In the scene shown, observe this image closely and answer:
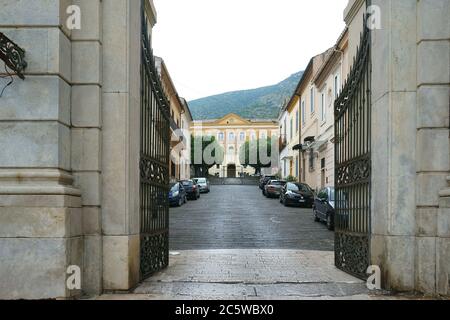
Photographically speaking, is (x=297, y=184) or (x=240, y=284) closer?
(x=240, y=284)

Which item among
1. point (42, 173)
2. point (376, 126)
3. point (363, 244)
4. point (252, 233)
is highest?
point (376, 126)

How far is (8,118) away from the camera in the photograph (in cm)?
529

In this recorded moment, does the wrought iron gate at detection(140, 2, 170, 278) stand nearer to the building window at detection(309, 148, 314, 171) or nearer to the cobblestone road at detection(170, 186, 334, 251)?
the cobblestone road at detection(170, 186, 334, 251)

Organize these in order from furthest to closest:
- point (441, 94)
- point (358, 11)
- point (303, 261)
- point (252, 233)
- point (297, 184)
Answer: point (297, 184) < point (252, 233) < point (303, 261) < point (358, 11) < point (441, 94)

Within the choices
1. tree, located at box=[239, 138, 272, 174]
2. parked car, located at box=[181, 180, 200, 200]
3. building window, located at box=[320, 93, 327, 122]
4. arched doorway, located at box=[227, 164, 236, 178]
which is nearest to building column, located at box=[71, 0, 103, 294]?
building window, located at box=[320, 93, 327, 122]

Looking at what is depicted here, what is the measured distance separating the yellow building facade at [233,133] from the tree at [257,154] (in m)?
4.57

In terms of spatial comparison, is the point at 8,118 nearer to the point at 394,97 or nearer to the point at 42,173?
the point at 42,173

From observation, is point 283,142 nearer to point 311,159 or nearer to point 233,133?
point 311,159

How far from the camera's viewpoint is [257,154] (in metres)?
79.8

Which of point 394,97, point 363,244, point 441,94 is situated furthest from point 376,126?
point 363,244

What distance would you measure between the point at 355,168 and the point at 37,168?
14.0ft

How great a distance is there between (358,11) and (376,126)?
9.37ft

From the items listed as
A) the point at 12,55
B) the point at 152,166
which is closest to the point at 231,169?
the point at 152,166
